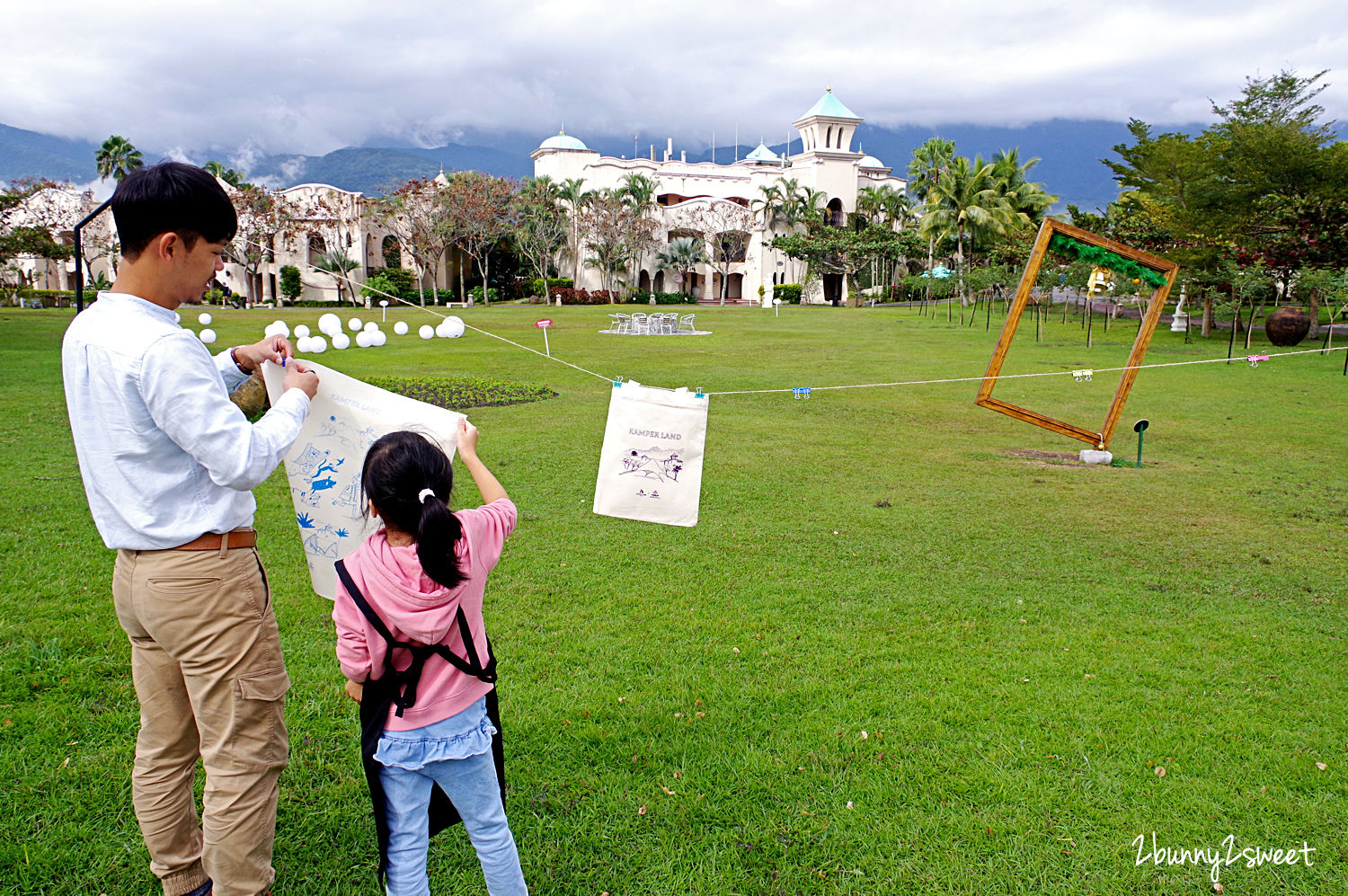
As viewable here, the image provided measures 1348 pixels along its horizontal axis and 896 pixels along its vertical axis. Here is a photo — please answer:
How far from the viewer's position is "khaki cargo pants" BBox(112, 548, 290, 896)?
7.17 ft

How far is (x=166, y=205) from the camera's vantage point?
2074mm

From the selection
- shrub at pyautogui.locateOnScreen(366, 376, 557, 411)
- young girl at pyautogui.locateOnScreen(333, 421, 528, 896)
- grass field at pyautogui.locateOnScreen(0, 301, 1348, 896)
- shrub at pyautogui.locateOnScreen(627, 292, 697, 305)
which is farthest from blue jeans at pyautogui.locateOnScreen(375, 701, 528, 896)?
shrub at pyautogui.locateOnScreen(627, 292, 697, 305)

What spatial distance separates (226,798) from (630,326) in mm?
30190

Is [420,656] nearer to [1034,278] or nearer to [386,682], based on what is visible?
[386,682]

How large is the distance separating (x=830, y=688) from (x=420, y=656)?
107 inches

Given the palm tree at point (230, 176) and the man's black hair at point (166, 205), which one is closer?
the man's black hair at point (166, 205)

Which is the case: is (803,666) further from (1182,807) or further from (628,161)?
(628,161)

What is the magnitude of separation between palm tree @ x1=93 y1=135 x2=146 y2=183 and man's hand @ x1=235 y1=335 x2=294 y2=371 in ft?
186

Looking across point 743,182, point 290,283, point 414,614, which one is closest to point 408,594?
point 414,614

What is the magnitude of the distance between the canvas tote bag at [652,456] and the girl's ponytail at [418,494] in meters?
1.69

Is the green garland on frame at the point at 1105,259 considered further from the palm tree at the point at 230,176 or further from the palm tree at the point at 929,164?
the palm tree at the point at 230,176

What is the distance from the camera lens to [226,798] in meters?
2.28

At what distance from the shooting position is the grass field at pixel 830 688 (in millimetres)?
3074

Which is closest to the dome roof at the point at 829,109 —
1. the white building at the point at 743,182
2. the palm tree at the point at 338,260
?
the white building at the point at 743,182
